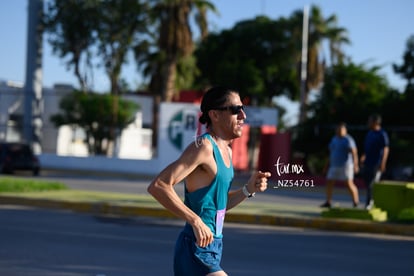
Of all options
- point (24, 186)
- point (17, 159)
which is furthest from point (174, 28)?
point (24, 186)

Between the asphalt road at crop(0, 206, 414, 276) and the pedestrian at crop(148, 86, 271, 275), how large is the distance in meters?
4.04

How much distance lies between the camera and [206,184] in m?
4.14

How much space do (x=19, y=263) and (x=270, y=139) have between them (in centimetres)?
2487

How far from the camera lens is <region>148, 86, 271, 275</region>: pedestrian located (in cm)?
402

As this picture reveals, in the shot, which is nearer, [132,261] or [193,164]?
[193,164]

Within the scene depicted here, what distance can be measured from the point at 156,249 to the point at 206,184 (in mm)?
5909

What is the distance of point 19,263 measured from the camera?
8.55 meters

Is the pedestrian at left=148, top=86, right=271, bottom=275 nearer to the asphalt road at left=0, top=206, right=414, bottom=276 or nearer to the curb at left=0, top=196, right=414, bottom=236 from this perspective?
the asphalt road at left=0, top=206, right=414, bottom=276

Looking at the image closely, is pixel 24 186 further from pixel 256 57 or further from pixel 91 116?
pixel 256 57

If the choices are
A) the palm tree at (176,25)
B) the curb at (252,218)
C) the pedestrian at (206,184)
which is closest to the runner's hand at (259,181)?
the pedestrian at (206,184)

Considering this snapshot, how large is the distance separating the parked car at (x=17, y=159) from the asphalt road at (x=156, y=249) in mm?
17313

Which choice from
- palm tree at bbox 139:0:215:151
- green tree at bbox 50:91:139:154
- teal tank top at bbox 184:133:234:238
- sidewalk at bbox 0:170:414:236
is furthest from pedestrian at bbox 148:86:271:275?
green tree at bbox 50:91:139:154

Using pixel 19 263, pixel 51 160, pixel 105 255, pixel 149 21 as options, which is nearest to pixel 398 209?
pixel 105 255

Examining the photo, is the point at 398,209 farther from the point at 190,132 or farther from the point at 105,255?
the point at 190,132
